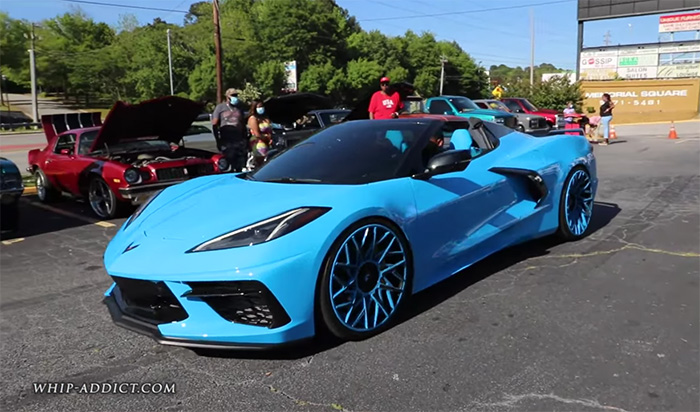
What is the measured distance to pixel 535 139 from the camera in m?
4.97

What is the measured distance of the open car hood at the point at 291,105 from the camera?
1025 cm

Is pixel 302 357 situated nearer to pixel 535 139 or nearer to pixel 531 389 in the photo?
pixel 531 389

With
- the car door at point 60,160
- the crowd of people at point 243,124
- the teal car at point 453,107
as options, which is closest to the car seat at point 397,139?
the crowd of people at point 243,124

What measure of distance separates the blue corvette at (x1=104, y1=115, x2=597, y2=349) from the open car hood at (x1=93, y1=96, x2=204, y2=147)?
3419 millimetres

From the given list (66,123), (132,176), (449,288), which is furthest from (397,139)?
(66,123)

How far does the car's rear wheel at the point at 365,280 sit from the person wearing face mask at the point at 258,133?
651 cm

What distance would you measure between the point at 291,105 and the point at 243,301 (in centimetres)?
836

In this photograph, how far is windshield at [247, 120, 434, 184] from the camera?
11.7 feet

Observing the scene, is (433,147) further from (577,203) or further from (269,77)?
(269,77)

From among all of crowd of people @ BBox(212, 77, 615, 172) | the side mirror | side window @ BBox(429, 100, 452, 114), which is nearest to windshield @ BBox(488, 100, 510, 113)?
side window @ BBox(429, 100, 452, 114)

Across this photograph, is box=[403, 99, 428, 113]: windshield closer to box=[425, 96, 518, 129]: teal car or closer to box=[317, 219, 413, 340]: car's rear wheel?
box=[425, 96, 518, 129]: teal car

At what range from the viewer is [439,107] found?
16766mm

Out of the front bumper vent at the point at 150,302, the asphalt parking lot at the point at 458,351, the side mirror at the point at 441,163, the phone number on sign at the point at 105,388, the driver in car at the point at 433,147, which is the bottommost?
the phone number on sign at the point at 105,388

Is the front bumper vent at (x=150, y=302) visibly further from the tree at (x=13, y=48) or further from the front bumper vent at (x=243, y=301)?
the tree at (x=13, y=48)
